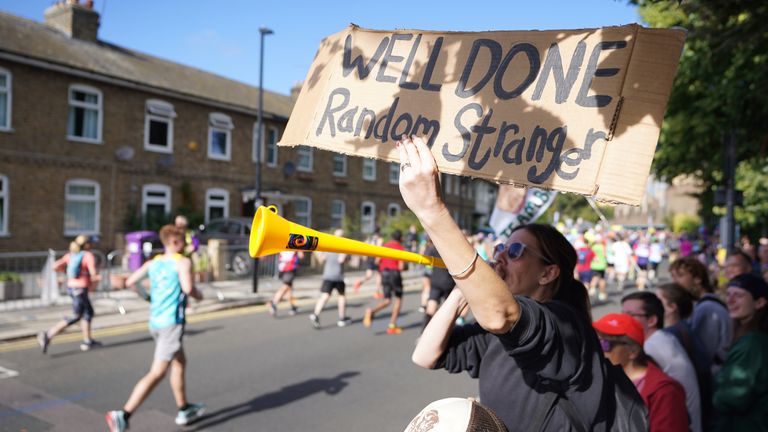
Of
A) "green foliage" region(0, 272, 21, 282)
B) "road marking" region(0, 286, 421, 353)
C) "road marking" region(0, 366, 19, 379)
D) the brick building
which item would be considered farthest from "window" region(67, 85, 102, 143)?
"road marking" region(0, 366, 19, 379)

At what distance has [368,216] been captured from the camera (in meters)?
30.1

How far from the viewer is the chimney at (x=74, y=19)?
1953 cm

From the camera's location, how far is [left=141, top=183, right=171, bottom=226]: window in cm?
1956

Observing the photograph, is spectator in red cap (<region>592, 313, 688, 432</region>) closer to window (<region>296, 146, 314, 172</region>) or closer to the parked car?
the parked car

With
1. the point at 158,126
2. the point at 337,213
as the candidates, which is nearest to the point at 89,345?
the point at 158,126

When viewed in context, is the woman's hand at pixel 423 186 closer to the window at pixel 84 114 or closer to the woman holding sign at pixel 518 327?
the woman holding sign at pixel 518 327

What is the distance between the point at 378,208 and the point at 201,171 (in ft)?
37.4

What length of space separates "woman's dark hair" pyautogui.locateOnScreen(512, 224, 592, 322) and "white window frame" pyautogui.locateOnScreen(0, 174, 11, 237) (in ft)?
59.4

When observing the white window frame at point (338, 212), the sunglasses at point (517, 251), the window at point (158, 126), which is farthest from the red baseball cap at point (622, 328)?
the white window frame at point (338, 212)

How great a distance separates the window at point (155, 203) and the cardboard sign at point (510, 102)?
18.9 metres

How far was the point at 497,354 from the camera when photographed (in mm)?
1930

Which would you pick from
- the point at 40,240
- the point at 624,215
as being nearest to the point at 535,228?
the point at 40,240

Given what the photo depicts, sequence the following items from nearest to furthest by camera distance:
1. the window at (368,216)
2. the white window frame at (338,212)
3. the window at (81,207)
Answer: the window at (81,207) → the white window frame at (338,212) → the window at (368,216)

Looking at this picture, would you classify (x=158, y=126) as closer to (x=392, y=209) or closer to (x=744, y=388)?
(x=392, y=209)
